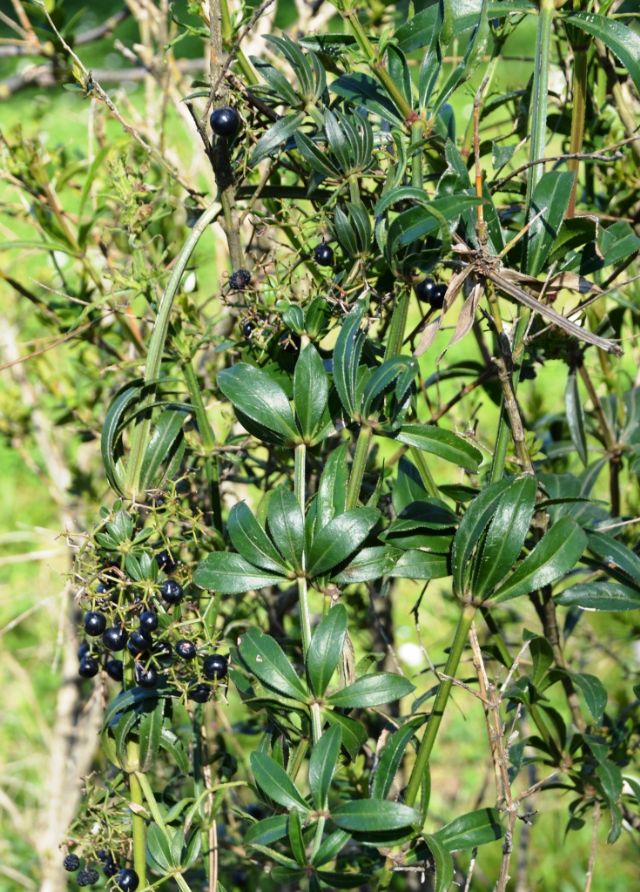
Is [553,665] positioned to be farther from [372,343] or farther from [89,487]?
[89,487]

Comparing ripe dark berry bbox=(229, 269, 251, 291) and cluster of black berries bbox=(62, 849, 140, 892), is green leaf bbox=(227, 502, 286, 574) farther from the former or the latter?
cluster of black berries bbox=(62, 849, 140, 892)

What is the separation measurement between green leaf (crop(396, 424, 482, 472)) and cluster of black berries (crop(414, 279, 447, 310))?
0.12 meters

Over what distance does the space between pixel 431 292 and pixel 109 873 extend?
2.26 ft

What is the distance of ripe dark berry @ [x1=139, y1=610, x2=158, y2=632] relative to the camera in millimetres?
962

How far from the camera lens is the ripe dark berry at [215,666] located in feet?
3.29

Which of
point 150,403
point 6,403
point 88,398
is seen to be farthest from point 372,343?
point 6,403

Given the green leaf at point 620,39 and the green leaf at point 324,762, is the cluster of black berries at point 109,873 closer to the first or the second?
the green leaf at point 324,762

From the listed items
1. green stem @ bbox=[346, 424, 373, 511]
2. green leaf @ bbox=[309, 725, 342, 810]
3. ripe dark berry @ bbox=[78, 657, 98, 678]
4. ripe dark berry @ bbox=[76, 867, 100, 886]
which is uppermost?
green stem @ bbox=[346, 424, 373, 511]

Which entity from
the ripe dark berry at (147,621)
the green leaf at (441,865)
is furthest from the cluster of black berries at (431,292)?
the green leaf at (441,865)

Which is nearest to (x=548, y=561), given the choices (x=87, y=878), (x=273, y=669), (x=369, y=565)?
(x=369, y=565)

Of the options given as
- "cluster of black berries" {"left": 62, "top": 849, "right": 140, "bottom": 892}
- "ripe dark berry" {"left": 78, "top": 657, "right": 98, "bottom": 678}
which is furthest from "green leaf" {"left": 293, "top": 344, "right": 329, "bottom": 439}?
"cluster of black berries" {"left": 62, "top": 849, "right": 140, "bottom": 892}

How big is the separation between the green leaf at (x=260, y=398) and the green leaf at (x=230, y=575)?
0.13 m

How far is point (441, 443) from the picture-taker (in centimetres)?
101

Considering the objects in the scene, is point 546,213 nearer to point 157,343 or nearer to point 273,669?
point 157,343
